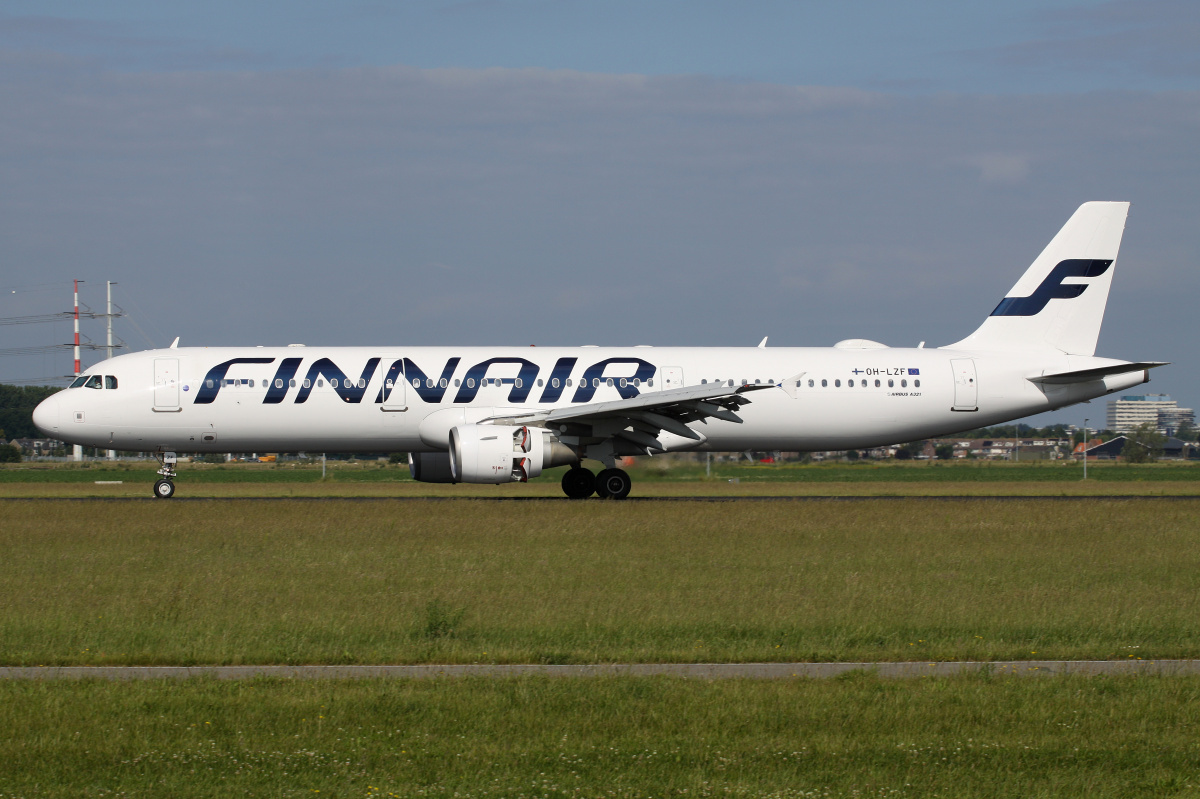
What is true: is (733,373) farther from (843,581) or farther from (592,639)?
(592,639)

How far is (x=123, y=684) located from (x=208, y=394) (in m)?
21.4

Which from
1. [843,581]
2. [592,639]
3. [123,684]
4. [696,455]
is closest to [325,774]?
[123,684]

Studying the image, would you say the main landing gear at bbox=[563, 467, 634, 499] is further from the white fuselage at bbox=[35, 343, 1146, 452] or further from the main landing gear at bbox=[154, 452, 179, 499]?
the main landing gear at bbox=[154, 452, 179, 499]

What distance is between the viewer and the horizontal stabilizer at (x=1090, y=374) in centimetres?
3219

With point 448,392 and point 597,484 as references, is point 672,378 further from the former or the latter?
point 448,392

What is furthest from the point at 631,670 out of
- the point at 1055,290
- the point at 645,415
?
the point at 1055,290

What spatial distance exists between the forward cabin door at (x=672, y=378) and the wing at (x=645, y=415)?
0.93 m

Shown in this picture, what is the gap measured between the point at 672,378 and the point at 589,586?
16.6m

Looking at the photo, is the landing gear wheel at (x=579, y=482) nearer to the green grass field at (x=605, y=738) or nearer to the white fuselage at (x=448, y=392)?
the white fuselage at (x=448, y=392)

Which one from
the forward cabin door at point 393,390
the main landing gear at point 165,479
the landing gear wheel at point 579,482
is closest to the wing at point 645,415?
the landing gear wheel at point 579,482

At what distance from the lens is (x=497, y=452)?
2755cm

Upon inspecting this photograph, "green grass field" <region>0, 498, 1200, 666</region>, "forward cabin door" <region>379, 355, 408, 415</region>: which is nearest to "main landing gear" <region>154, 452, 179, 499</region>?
"green grass field" <region>0, 498, 1200, 666</region>

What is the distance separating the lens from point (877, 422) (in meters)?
33.1

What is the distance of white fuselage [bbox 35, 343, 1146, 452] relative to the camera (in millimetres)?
30250
